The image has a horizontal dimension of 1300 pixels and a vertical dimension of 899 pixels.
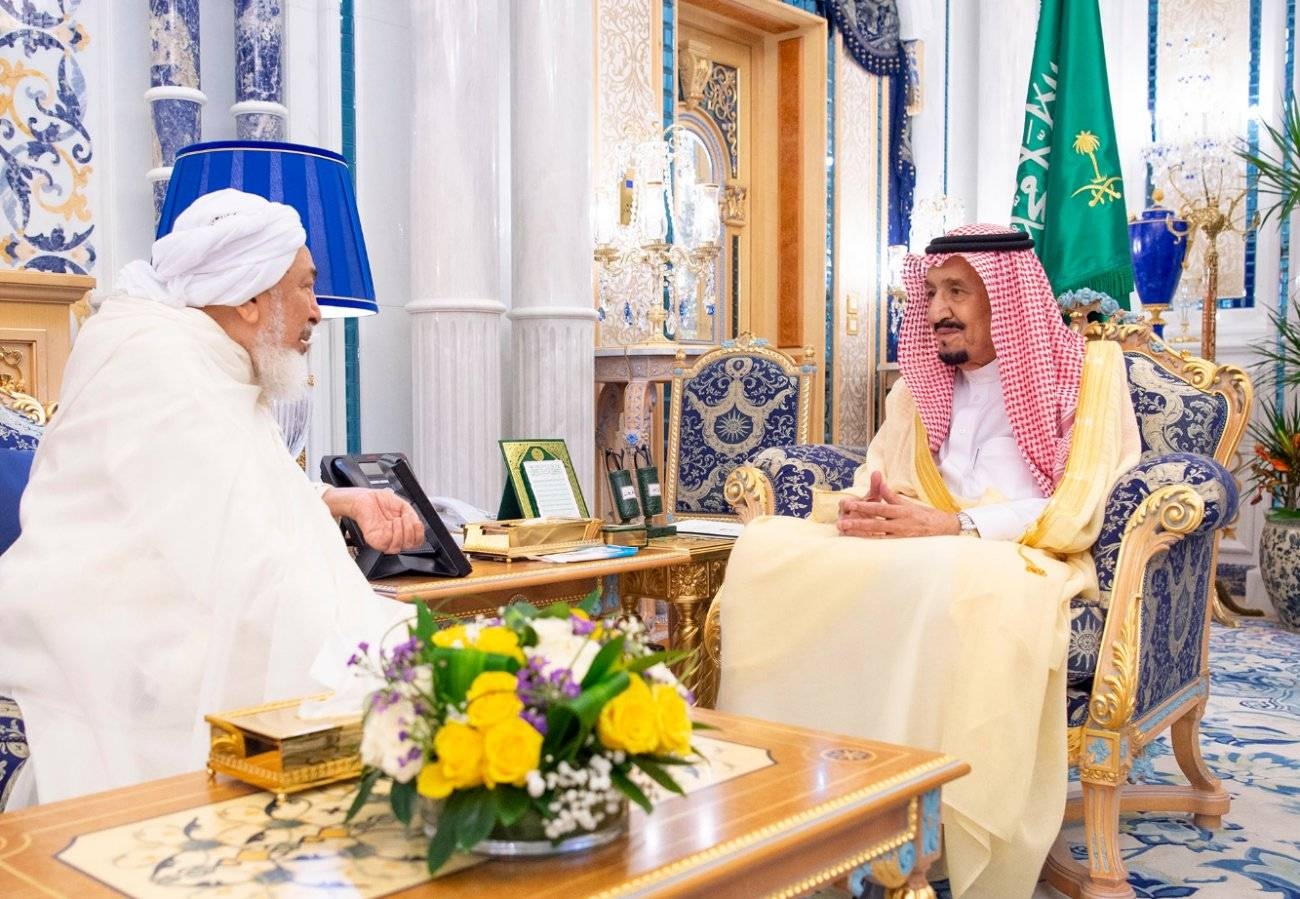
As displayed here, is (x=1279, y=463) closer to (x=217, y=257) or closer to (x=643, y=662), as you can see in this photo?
(x=217, y=257)

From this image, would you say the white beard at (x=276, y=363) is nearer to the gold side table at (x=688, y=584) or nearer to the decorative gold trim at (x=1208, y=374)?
the gold side table at (x=688, y=584)

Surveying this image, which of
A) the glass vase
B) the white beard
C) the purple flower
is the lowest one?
the glass vase

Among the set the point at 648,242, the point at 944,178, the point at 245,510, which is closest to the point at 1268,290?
the point at 944,178

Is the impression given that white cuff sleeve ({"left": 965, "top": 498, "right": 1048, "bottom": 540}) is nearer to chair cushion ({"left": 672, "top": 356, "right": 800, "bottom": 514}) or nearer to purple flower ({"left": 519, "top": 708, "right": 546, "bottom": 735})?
chair cushion ({"left": 672, "top": 356, "right": 800, "bottom": 514})

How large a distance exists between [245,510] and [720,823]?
1065mm

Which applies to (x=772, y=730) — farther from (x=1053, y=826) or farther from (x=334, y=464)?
(x=334, y=464)

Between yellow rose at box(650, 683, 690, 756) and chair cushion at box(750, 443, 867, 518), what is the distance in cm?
211

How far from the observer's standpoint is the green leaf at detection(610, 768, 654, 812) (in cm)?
119

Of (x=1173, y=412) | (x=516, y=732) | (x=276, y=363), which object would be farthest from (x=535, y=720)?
(x=1173, y=412)

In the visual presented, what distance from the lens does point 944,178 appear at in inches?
314

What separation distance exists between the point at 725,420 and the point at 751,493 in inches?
49.9

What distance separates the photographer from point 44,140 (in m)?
3.72

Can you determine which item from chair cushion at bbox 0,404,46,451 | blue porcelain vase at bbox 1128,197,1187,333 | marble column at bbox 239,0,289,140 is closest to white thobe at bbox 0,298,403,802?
chair cushion at bbox 0,404,46,451

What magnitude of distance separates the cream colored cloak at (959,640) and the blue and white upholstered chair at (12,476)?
5.11ft
